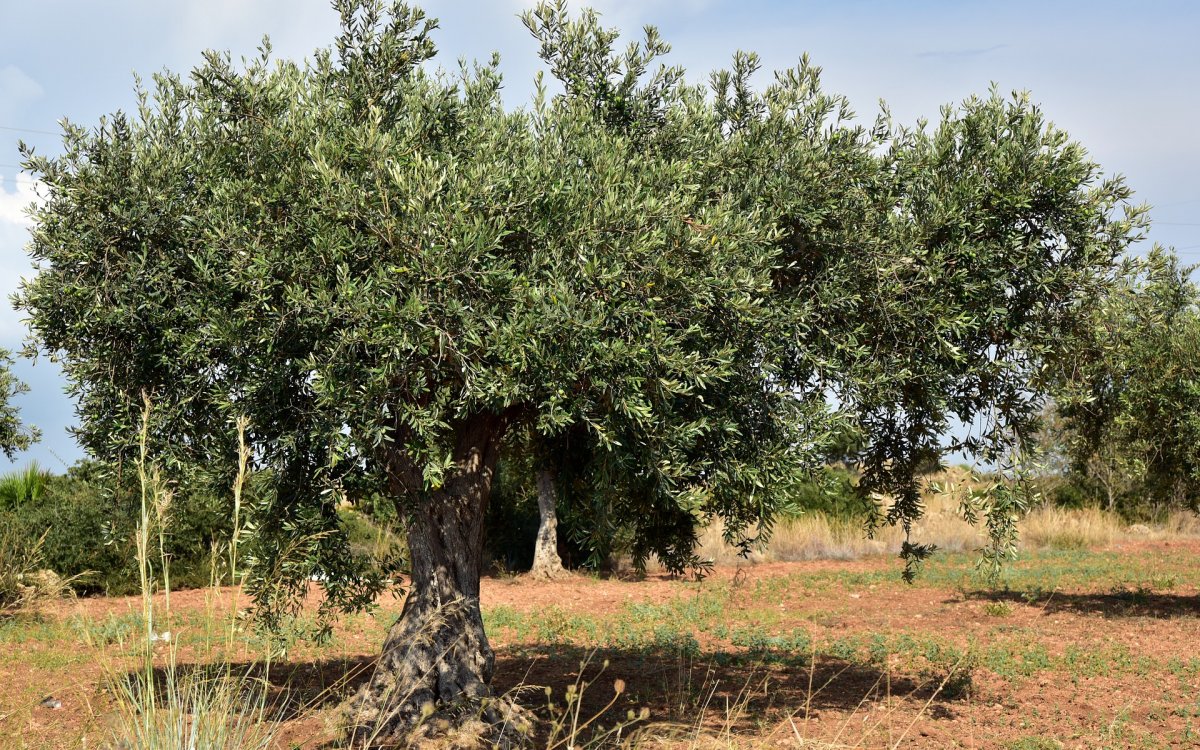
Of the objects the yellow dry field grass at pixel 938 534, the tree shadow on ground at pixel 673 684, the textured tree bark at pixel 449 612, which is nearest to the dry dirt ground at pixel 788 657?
the tree shadow on ground at pixel 673 684

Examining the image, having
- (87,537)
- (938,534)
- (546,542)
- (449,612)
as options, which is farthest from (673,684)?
(938,534)

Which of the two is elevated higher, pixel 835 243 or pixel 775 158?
pixel 775 158

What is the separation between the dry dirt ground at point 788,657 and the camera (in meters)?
10.9

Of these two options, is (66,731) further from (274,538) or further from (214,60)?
(214,60)

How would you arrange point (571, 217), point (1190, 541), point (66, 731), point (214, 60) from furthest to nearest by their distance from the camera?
point (1190, 541) < point (66, 731) < point (214, 60) < point (571, 217)

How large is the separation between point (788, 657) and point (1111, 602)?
9444 mm

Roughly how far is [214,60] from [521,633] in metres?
11.3

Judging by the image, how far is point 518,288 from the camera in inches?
303

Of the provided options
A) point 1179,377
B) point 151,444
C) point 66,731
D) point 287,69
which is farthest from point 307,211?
point 1179,377

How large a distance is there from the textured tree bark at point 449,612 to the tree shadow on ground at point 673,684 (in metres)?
0.69

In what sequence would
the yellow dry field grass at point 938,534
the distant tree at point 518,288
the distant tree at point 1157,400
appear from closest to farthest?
the distant tree at point 518,288, the distant tree at point 1157,400, the yellow dry field grass at point 938,534

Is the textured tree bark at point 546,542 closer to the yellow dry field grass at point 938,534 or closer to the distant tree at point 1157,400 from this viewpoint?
the yellow dry field grass at point 938,534

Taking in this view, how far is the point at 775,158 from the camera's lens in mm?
9867

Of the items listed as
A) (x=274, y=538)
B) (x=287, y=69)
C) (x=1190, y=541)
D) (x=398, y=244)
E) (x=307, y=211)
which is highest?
(x=287, y=69)
